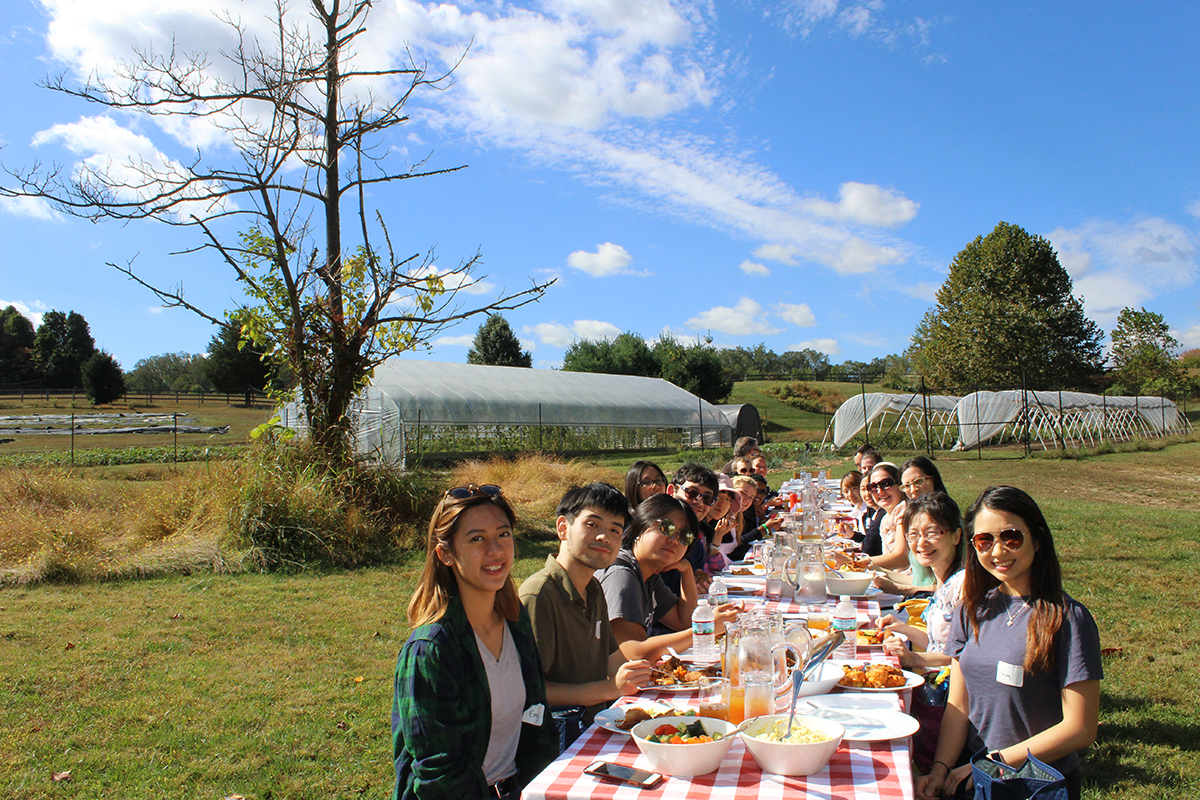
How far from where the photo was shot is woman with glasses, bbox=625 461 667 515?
19.6 ft

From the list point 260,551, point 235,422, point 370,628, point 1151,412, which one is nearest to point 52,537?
point 260,551

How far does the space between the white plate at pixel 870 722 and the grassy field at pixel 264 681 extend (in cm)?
223

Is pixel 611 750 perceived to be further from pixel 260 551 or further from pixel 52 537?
pixel 52 537

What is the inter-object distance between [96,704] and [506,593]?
4037mm

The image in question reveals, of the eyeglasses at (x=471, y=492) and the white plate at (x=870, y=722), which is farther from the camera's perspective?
the eyeglasses at (x=471, y=492)

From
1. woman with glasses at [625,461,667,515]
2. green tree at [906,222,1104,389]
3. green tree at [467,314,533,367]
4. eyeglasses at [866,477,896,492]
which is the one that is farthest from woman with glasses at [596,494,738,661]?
green tree at [467,314,533,367]

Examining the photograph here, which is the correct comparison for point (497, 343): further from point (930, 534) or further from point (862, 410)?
point (930, 534)

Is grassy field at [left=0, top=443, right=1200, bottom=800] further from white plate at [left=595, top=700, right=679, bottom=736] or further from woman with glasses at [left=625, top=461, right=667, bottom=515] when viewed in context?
woman with glasses at [left=625, top=461, right=667, bottom=515]

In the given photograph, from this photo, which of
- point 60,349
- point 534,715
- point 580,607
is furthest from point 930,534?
point 60,349

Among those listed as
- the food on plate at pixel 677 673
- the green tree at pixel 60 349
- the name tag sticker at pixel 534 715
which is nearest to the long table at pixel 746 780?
the name tag sticker at pixel 534 715

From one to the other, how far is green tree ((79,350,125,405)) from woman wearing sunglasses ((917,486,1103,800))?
5997 cm

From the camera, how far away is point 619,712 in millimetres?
2621

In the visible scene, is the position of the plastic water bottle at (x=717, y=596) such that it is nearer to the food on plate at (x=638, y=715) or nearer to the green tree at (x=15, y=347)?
the food on plate at (x=638, y=715)

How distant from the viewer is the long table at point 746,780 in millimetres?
2041
